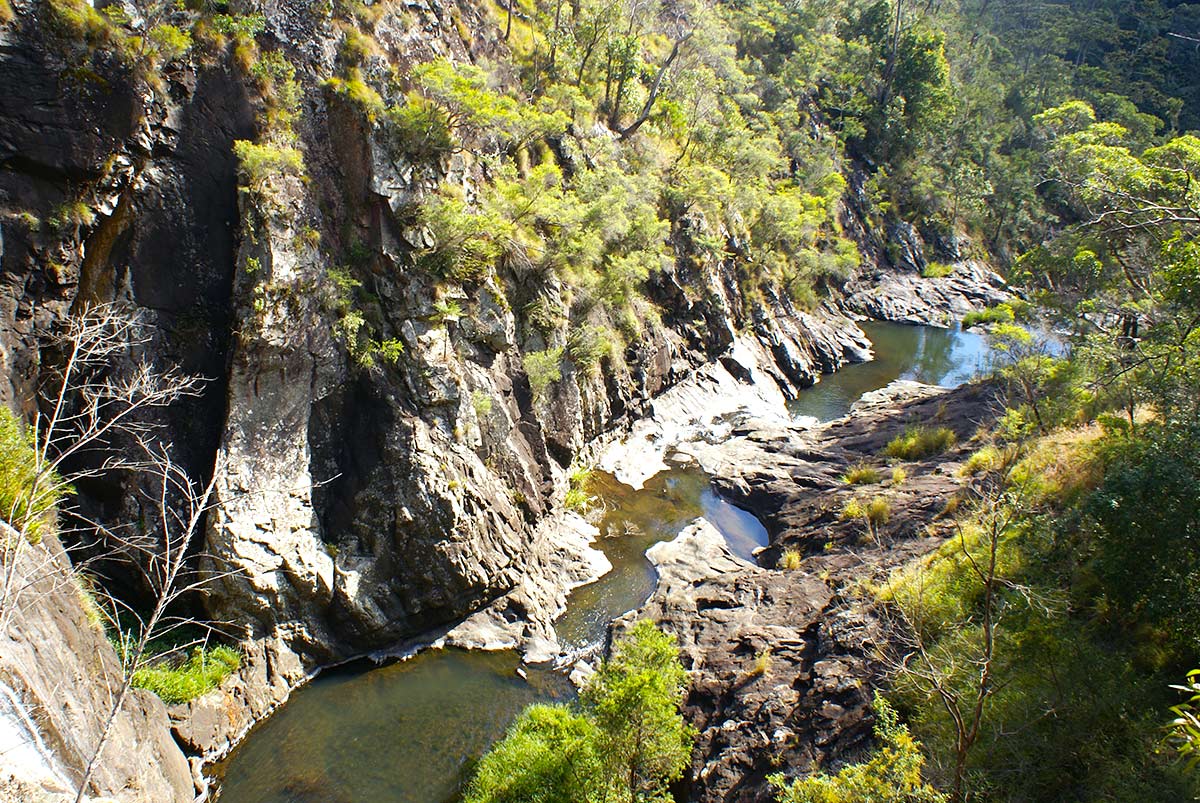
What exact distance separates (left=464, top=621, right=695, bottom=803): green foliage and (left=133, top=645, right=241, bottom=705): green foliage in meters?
6.35

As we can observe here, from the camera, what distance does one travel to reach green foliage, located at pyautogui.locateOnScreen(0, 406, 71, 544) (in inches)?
438

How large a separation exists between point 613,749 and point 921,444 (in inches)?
782

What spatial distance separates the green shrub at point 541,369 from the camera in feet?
78.7

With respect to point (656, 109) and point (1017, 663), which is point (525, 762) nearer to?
point (1017, 663)

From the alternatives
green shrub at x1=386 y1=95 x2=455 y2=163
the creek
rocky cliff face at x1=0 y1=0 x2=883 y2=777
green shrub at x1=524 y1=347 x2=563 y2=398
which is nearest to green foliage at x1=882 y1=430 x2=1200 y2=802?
the creek

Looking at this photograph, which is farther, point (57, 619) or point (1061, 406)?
point (1061, 406)

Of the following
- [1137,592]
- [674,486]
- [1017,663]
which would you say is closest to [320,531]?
[674,486]

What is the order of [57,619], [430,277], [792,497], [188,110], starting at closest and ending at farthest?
1. [57,619]
2. [188,110]
3. [430,277]
4. [792,497]

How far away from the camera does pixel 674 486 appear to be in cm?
2770

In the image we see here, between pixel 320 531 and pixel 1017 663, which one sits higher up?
pixel 320 531

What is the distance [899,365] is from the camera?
46219 mm

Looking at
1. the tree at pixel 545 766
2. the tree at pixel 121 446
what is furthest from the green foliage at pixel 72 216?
the tree at pixel 545 766

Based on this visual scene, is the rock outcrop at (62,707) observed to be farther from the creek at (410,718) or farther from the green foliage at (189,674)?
the creek at (410,718)

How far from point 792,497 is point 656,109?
27.3m
